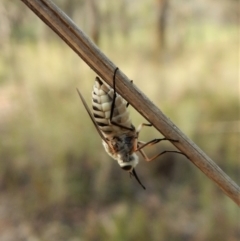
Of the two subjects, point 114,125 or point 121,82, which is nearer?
point 121,82

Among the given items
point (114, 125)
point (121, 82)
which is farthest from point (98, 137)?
point (121, 82)

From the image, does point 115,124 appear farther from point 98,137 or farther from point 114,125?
point 98,137

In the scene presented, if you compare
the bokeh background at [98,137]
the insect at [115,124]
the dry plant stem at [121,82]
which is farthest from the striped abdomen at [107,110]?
the bokeh background at [98,137]

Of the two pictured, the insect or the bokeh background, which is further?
the bokeh background

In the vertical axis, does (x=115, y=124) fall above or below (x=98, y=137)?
below

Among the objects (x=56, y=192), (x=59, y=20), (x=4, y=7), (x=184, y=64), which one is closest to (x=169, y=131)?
(x=59, y=20)

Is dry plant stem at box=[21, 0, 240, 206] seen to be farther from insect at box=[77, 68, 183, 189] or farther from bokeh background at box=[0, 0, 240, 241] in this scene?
bokeh background at box=[0, 0, 240, 241]

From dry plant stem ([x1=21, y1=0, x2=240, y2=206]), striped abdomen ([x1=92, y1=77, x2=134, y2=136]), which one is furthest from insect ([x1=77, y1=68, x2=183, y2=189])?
dry plant stem ([x1=21, y1=0, x2=240, y2=206])

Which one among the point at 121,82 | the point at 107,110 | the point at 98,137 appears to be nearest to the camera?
the point at 121,82
